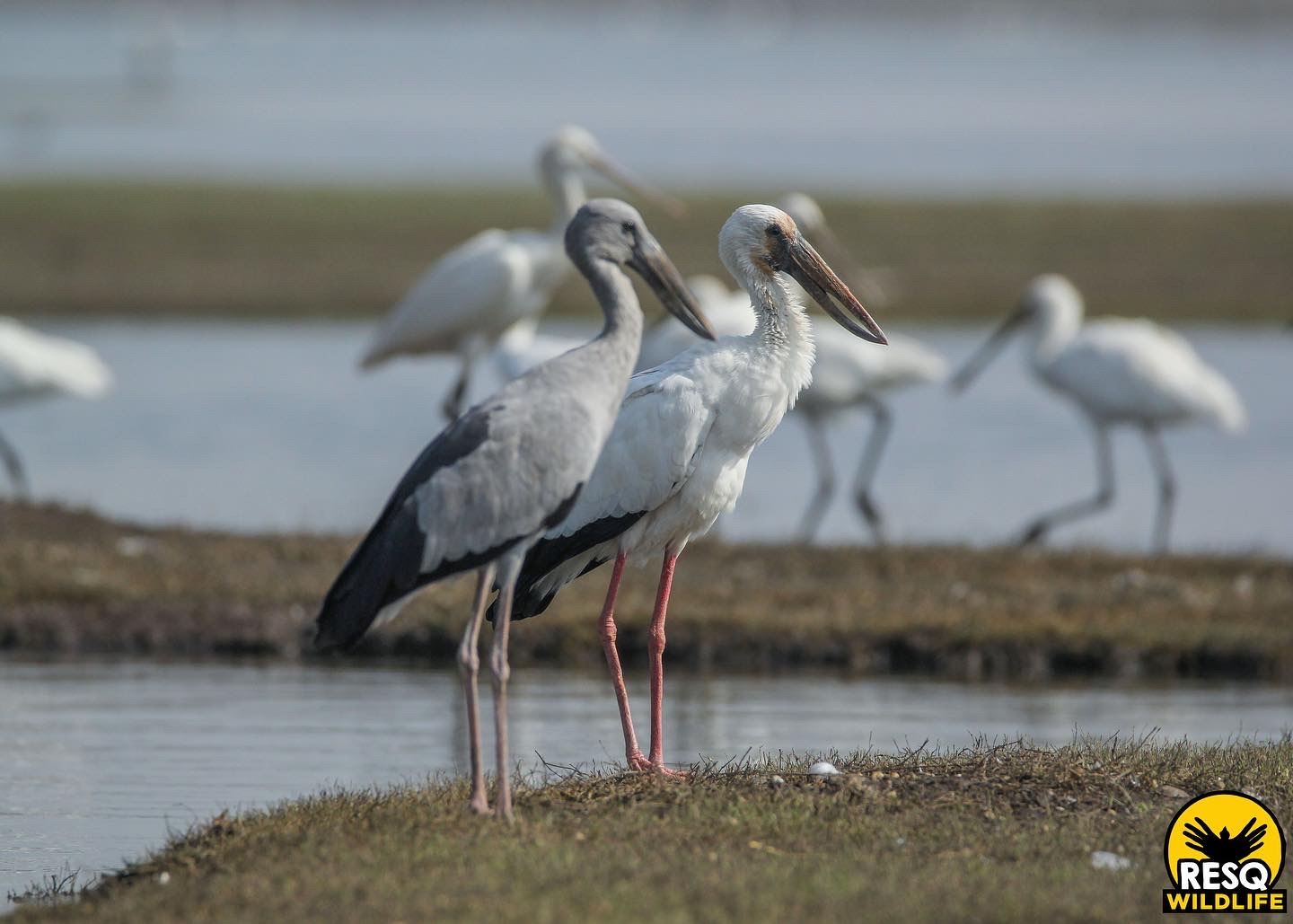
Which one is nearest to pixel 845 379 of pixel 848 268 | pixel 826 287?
pixel 848 268

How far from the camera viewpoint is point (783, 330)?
7.56 meters

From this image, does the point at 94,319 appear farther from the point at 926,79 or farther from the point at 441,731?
the point at 926,79

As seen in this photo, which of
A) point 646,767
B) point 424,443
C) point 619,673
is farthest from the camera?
point 424,443

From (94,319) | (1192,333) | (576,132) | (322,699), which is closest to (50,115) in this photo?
(94,319)

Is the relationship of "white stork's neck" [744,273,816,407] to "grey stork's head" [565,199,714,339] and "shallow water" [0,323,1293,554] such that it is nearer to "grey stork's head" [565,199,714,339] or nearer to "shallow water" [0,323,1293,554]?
"grey stork's head" [565,199,714,339]

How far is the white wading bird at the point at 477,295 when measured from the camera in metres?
13.9

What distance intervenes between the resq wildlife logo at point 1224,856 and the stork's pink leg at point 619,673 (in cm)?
200

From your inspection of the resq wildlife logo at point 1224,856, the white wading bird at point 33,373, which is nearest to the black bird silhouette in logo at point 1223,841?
the resq wildlife logo at point 1224,856

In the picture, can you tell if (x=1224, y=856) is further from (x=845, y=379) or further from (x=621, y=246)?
(x=845, y=379)

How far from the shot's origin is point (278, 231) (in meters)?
34.4

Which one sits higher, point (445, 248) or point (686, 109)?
point (686, 109)

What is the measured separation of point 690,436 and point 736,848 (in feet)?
6.08

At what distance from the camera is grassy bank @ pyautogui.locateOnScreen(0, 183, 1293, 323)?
27781mm

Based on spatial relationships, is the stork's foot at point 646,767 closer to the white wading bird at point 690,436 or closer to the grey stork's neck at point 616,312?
the white wading bird at point 690,436
